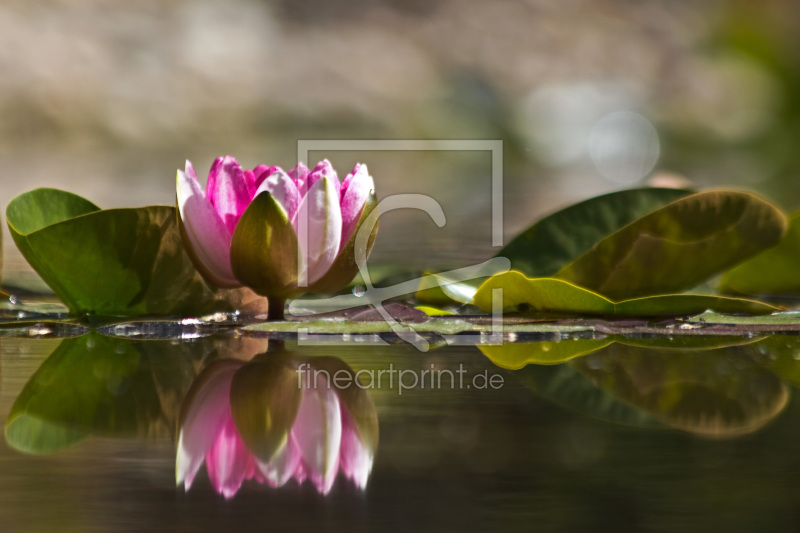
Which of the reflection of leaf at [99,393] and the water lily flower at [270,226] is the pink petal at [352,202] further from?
the reflection of leaf at [99,393]

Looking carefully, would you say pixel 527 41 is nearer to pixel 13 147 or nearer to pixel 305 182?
pixel 13 147

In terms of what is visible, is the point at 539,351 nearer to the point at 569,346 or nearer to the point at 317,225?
the point at 569,346

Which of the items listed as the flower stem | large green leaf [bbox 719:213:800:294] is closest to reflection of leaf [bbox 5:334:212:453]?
the flower stem

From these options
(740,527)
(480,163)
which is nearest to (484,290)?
(740,527)

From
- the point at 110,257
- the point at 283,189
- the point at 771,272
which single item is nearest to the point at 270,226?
the point at 283,189

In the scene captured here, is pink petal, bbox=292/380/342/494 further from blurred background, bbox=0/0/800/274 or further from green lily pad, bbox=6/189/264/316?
blurred background, bbox=0/0/800/274
